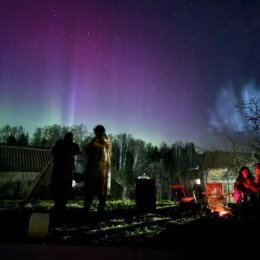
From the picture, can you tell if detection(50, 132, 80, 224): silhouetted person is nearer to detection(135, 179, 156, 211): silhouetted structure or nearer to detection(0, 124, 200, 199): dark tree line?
detection(135, 179, 156, 211): silhouetted structure

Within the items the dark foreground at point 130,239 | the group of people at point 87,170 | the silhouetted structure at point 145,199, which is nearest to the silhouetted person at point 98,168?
the group of people at point 87,170

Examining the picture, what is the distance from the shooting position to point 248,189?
8734 mm

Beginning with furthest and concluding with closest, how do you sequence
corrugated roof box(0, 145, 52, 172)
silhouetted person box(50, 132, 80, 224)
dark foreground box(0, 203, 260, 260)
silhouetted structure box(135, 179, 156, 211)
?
1. corrugated roof box(0, 145, 52, 172)
2. silhouetted structure box(135, 179, 156, 211)
3. silhouetted person box(50, 132, 80, 224)
4. dark foreground box(0, 203, 260, 260)

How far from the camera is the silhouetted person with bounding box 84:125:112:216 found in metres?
7.76

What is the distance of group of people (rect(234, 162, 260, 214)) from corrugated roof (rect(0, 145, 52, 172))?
25.5 metres

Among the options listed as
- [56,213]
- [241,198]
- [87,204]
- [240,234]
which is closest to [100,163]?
[87,204]

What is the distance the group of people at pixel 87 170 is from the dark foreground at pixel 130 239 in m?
0.48

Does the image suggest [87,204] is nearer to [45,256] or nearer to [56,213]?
[56,213]

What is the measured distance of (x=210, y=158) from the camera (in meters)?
32.6

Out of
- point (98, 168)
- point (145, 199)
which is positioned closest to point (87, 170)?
point (98, 168)

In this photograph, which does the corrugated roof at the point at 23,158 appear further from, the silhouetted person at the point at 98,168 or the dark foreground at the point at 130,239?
the dark foreground at the point at 130,239

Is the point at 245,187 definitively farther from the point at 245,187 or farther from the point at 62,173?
the point at 62,173

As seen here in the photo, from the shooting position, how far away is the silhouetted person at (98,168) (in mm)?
7758

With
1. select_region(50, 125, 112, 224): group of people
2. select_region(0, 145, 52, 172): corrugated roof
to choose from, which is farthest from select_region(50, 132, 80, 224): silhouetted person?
select_region(0, 145, 52, 172): corrugated roof
